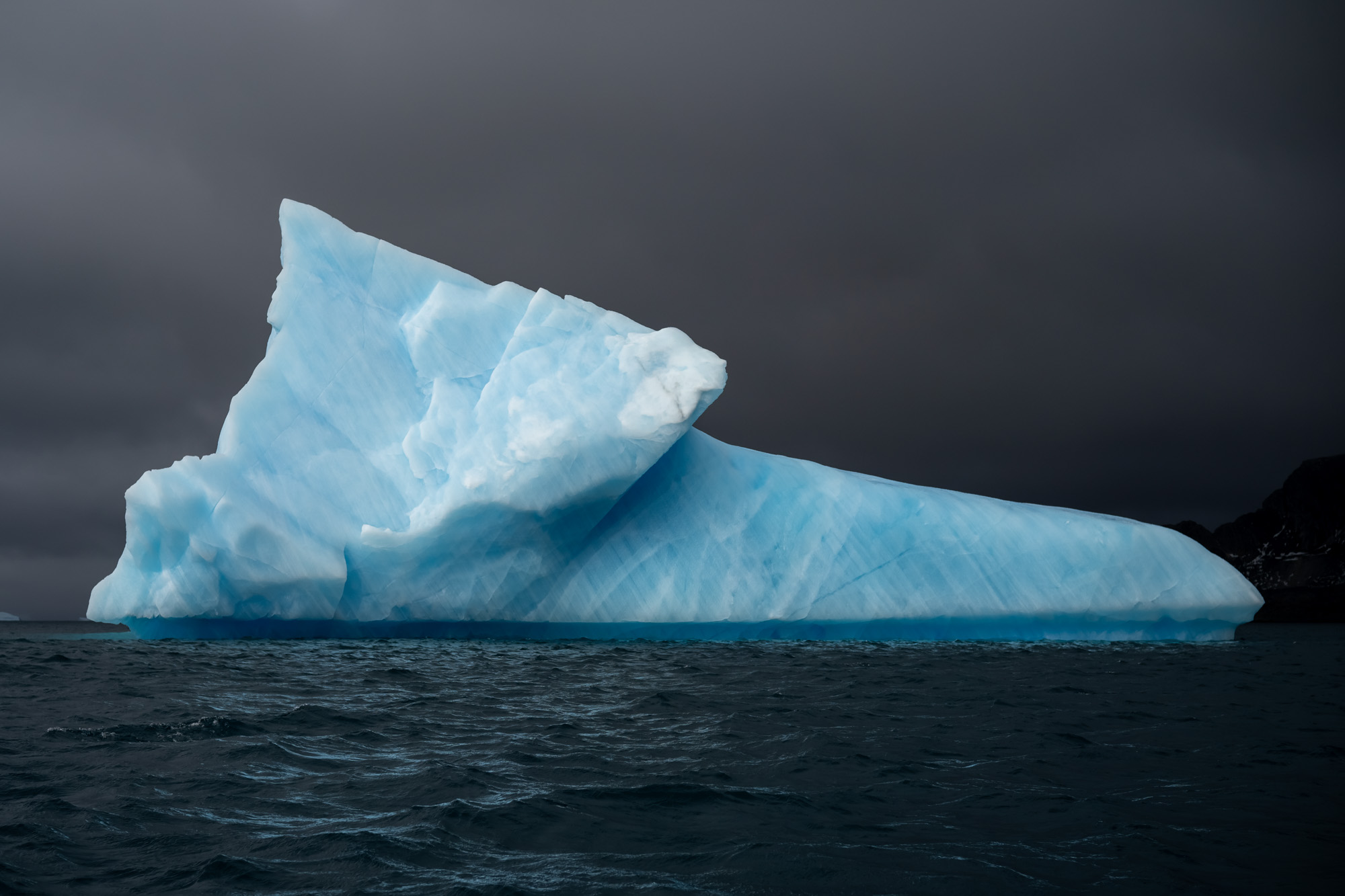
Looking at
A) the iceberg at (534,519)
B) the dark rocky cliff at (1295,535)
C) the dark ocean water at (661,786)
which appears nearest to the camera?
the dark ocean water at (661,786)

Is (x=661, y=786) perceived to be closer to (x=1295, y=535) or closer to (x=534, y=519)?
(x=534, y=519)

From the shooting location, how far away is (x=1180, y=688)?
7.90 meters

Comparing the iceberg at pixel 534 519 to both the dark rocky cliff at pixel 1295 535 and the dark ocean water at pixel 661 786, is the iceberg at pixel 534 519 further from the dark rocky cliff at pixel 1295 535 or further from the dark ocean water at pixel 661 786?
the dark rocky cliff at pixel 1295 535

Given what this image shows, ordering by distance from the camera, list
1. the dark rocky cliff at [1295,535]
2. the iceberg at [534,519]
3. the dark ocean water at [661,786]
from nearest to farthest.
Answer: the dark ocean water at [661,786] → the iceberg at [534,519] → the dark rocky cliff at [1295,535]

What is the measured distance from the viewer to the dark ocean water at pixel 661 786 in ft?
10.0

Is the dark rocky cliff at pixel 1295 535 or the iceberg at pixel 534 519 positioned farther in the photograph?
the dark rocky cliff at pixel 1295 535

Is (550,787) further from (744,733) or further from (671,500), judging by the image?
(671,500)

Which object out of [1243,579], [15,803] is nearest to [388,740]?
[15,803]

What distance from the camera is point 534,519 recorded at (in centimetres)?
1220

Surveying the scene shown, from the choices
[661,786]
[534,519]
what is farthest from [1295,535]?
[661,786]

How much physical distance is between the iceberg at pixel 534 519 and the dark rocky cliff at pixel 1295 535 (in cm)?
5571

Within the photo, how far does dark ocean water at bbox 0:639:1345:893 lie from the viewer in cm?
306

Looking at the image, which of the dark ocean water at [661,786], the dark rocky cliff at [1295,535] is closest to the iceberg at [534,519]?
the dark ocean water at [661,786]

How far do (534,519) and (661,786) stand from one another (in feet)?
27.4
